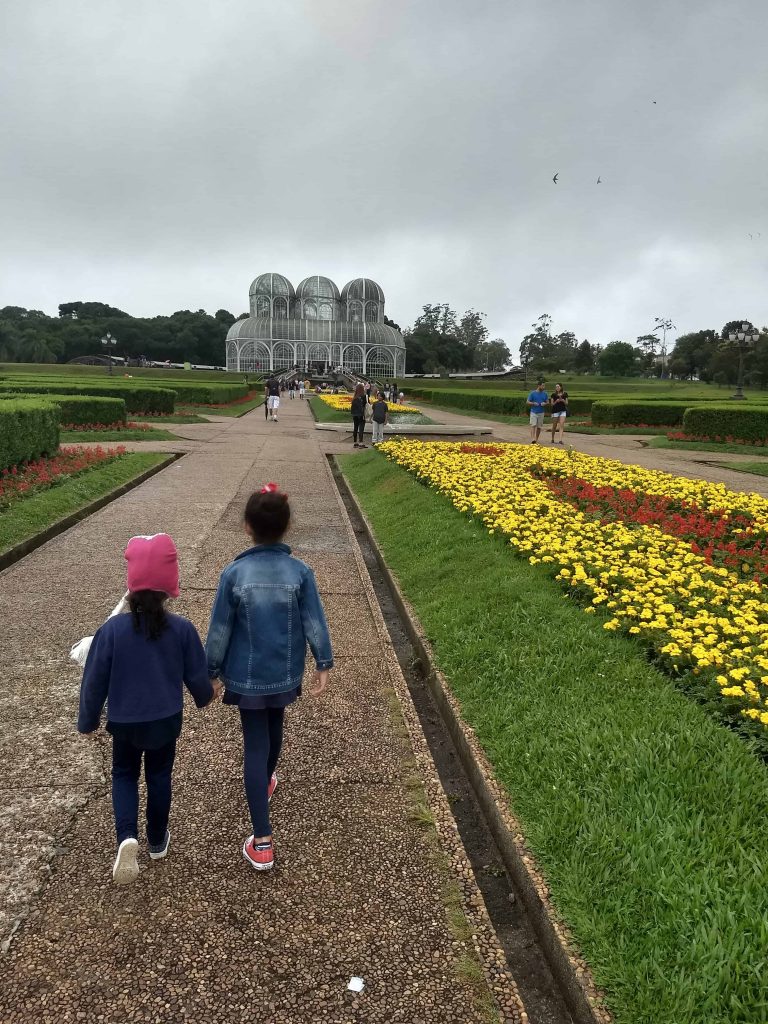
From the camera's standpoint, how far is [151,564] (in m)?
2.17

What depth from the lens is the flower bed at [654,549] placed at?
346 centimetres

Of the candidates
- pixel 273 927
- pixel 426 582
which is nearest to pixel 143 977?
pixel 273 927

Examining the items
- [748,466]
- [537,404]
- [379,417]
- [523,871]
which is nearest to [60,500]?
[523,871]

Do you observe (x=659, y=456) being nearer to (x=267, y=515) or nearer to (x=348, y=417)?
(x=348, y=417)

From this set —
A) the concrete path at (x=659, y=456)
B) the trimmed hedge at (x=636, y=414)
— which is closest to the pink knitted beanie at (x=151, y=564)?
the concrete path at (x=659, y=456)

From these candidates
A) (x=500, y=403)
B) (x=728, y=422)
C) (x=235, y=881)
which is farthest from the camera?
(x=500, y=403)

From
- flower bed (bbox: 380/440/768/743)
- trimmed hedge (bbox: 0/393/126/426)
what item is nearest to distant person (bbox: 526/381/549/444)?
flower bed (bbox: 380/440/768/743)

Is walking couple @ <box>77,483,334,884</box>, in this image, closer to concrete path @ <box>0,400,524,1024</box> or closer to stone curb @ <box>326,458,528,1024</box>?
concrete path @ <box>0,400,524,1024</box>

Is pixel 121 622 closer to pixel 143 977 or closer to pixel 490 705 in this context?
pixel 143 977

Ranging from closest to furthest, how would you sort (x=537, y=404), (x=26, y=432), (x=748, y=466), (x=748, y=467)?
(x=26, y=432) < (x=748, y=467) < (x=748, y=466) < (x=537, y=404)

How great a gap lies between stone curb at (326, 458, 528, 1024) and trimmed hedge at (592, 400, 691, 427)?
2024 cm

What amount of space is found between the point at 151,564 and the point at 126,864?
1.06 meters

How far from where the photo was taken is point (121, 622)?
223 cm

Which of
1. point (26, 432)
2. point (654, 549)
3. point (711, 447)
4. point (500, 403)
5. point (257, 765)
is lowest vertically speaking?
point (257, 765)
